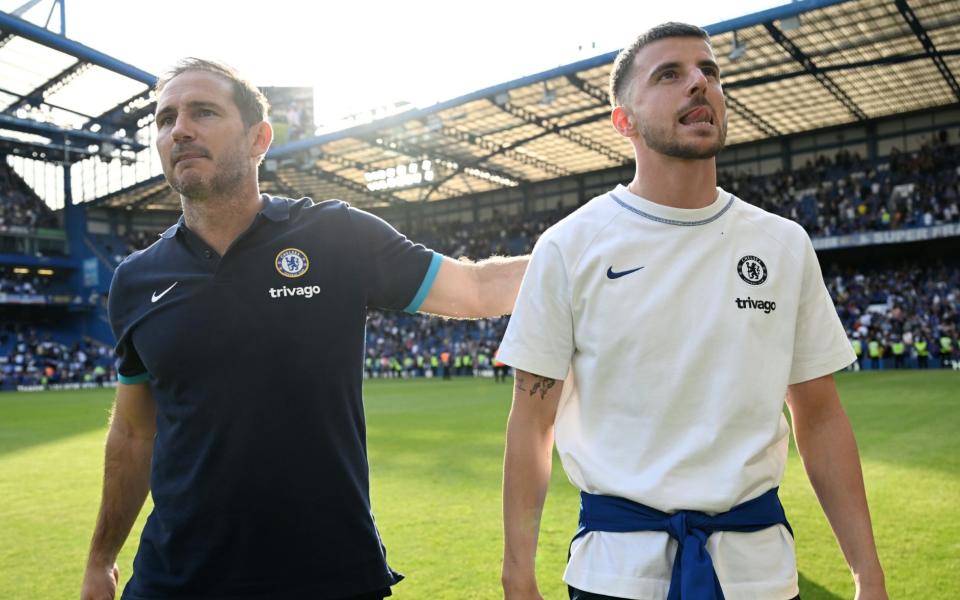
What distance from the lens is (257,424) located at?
90.5 inches

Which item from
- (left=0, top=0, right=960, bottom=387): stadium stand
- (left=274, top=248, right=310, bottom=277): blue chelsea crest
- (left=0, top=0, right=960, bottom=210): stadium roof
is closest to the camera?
(left=274, top=248, right=310, bottom=277): blue chelsea crest

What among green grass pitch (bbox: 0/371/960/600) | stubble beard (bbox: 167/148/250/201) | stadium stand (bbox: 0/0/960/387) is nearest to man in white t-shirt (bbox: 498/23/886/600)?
stubble beard (bbox: 167/148/250/201)

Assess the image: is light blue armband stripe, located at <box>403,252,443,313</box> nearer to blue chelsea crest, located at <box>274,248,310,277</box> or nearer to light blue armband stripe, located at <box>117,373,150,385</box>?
blue chelsea crest, located at <box>274,248,310,277</box>

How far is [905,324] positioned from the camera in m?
31.5

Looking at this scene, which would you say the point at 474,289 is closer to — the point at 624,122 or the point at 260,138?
the point at 624,122

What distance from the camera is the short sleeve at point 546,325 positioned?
2.09 m

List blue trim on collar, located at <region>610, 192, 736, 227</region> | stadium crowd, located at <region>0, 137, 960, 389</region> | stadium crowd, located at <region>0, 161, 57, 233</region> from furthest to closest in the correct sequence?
1. stadium crowd, located at <region>0, 161, 57, 233</region>
2. stadium crowd, located at <region>0, 137, 960, 389</region>
3. blue trim on collar, located at <region>610, 192, 736, 227</region>

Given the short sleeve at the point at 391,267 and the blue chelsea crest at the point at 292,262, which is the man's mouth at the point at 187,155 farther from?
the short sleeve at the point at 391,267

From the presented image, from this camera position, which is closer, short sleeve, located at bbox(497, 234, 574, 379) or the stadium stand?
short sleeve, located at bbox(497, 234, 574, 379)

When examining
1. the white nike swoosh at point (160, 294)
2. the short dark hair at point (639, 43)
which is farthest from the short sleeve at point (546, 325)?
the white nike swoosh at point (160, 294)

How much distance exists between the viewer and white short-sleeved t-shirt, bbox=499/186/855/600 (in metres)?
1.93

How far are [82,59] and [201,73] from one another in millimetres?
40525

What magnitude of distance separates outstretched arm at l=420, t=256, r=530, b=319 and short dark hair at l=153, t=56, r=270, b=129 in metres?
0.82

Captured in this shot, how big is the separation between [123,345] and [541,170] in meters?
45.0
